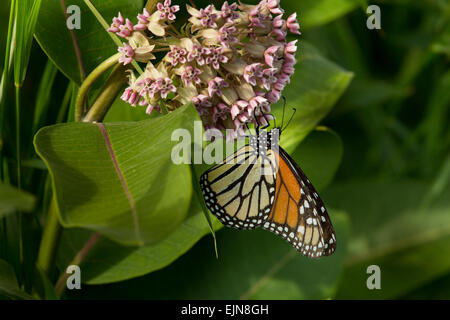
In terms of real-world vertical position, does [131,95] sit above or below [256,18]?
below

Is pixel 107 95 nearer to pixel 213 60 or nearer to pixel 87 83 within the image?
pixel 87 83

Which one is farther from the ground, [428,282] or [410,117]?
[410,117]

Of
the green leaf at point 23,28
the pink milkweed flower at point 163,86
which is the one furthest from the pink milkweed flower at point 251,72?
the green leaf at point 23,28

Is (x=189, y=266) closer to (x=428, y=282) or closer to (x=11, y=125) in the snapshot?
(x=11, y=125)

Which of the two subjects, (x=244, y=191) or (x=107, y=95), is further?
(x=244, y=191)

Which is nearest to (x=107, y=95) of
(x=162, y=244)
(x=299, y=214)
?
(x=162, y=244)

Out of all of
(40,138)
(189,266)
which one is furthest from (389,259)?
(40,138)
